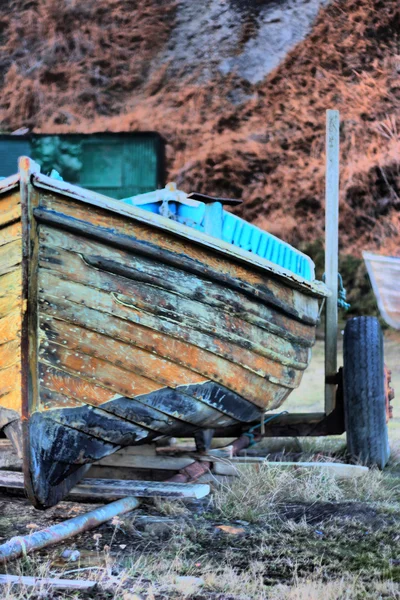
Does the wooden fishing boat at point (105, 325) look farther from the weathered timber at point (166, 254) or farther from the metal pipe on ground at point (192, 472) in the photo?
the metal pipe on ground at point (192, 472)


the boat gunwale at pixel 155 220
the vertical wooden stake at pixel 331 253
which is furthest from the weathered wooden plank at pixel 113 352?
the vertical wooden stake at pixel 331 253

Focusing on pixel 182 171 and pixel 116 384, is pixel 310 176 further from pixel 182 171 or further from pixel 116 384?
pixel 116 384

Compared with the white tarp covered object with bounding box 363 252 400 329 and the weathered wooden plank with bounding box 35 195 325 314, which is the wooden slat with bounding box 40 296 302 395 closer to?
the weathered wooden plank with bounding box 35 195 325 314

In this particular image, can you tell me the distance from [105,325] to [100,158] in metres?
7.17

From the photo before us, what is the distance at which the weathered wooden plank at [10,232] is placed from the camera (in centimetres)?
252

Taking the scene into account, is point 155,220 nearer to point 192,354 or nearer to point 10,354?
point 192,354

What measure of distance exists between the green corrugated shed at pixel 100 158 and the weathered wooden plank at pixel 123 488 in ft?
21.9

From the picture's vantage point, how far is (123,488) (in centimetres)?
303

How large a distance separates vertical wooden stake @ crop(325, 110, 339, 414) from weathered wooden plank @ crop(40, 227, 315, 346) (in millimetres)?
998

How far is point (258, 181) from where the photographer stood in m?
9.83

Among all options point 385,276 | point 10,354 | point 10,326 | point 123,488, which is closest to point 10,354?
point 10,354

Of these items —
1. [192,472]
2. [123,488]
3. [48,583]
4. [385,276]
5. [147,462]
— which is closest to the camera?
[48,583]

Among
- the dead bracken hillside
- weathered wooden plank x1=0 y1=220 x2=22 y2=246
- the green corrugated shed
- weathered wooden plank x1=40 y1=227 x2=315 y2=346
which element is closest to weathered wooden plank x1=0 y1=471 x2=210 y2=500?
weathered wooden plank x1=40 y1=227 x2=315 y2=346

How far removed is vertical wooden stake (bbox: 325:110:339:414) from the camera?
3.98 meters
